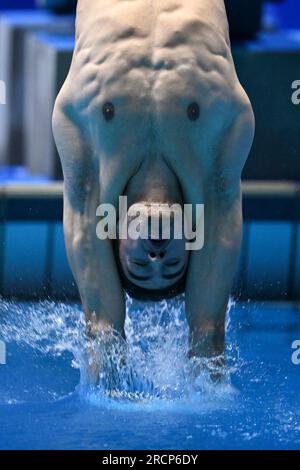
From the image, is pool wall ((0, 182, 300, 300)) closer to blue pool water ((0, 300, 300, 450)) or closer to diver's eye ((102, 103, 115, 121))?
blue pool water ((0, 300, 300, 450))

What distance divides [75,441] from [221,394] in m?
0.53

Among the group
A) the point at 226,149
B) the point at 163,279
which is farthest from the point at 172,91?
the point at 163,279

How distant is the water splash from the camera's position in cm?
341

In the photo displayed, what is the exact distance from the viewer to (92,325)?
134 inches

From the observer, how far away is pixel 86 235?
10.8ft

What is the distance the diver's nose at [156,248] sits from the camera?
3205 millimetres

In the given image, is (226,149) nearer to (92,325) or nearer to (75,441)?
(92,325)

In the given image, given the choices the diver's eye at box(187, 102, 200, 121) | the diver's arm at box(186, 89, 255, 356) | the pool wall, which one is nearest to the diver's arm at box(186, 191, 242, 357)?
the diver's arm at box(186, 89, 255, 356)

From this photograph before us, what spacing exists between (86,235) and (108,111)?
13.5 inches

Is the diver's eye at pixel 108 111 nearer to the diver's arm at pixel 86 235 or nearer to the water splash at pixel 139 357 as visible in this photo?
the diver's arm at pixel 86 235

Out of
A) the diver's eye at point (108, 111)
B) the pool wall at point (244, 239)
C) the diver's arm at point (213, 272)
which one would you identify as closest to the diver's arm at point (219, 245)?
the diver's arm at point (213, 272)

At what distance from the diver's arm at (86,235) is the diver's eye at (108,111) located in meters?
0.13

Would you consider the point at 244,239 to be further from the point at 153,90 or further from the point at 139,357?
the point at 153,90

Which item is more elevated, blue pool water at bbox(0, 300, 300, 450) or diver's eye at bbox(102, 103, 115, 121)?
diver's eye at bbox(102, 103, 115, 121)
